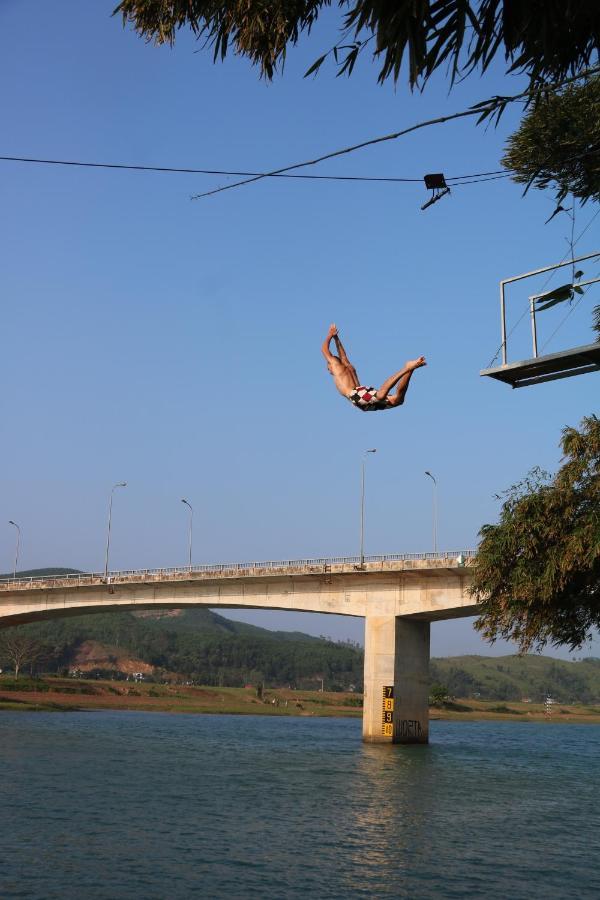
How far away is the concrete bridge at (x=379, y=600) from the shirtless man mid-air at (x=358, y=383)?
50.2 metres

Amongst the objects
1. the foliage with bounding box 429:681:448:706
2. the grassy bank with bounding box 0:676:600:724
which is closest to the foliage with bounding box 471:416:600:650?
the grassy bank with bounding box 0:676:600:724

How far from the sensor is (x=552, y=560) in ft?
83.8

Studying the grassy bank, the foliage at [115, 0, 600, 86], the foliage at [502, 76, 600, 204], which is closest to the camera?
the foliage at [115, 0, 600, 86]

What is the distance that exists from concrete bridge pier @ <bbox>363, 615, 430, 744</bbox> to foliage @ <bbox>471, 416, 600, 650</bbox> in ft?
152

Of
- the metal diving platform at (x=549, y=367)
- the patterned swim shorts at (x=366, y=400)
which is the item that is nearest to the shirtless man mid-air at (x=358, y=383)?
the patterned swim shorts at (x=366, y=400)

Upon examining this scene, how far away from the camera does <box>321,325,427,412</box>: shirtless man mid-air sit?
52.9 ft

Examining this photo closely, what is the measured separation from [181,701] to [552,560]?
13332 centimetres

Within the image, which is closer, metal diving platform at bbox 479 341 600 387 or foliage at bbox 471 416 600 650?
metal diving platform at bbox 479 341 600 387

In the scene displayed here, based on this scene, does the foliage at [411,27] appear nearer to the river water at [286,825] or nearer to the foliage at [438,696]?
the river water at [286,825]

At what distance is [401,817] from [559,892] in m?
12.4

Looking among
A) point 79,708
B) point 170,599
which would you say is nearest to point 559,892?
point 170,599

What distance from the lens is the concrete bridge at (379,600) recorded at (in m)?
72.4

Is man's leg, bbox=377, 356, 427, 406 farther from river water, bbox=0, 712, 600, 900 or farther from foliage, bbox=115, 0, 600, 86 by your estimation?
river water, bbox=0, 712, 600, 900

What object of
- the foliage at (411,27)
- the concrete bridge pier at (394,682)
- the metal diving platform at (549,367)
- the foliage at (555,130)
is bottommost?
the concrete bridge pier at (394,682)
